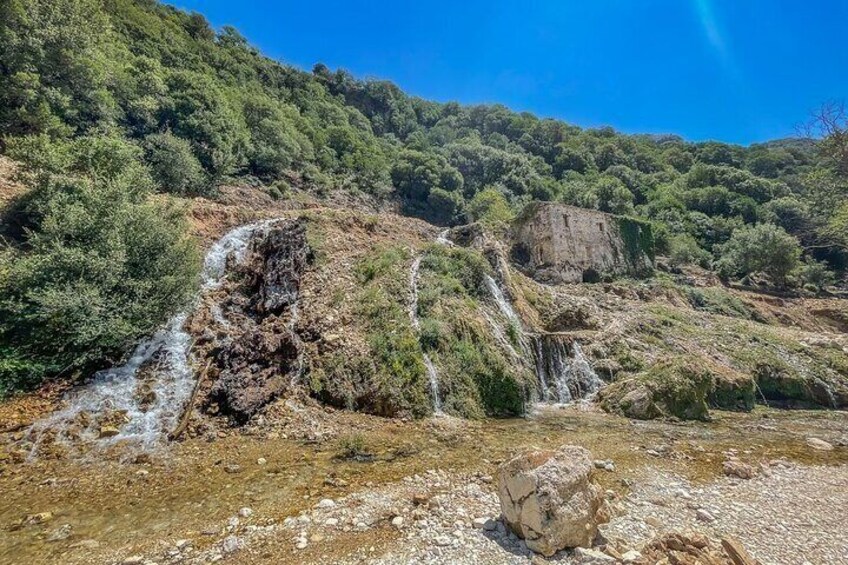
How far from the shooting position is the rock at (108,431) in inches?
350

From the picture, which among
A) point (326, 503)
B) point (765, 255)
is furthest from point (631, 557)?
point (765, 255)

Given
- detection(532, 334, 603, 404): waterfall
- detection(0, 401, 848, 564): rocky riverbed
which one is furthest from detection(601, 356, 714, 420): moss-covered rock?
detection(0, 401, 848, 564): rocky riverbed

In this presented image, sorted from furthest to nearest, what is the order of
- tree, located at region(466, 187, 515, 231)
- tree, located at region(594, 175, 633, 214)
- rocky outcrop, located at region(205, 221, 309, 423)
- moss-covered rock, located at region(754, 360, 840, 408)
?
tree, located at region(594, 175, 633, 214) < tree, located at region(466, 187, 515, 231) < moss-covered rock, located at region(754, 360, 840, 408) < rocky outcrop, located at region(205, 221, 309, 423)

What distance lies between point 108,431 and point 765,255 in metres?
56.3

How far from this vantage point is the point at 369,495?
669cm

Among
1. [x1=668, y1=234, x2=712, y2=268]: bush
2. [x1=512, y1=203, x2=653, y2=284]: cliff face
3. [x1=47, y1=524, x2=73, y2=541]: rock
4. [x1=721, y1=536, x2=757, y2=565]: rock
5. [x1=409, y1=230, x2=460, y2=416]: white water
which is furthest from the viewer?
[x1=668, y1=234, x2=712, y2=268]: bush

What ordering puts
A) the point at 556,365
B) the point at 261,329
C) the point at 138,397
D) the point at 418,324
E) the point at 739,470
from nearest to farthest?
1. the point at 739,470
2. the point at 138,397
3. the point at 261,329
4. the point at 418,324
5. the point at 556,365

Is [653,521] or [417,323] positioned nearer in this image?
[653,521]

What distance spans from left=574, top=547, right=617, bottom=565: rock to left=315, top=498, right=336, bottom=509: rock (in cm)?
374

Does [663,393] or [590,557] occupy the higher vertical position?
[663,393]

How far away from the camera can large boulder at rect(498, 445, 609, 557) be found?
501cm

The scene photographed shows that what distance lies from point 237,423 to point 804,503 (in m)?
11.8

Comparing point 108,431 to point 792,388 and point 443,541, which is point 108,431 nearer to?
point 443,541

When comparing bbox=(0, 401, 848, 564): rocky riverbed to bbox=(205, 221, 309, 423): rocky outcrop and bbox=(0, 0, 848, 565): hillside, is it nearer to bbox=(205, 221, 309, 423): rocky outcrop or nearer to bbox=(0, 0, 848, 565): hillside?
bbox=(0, 0, 848, 565): hillside
